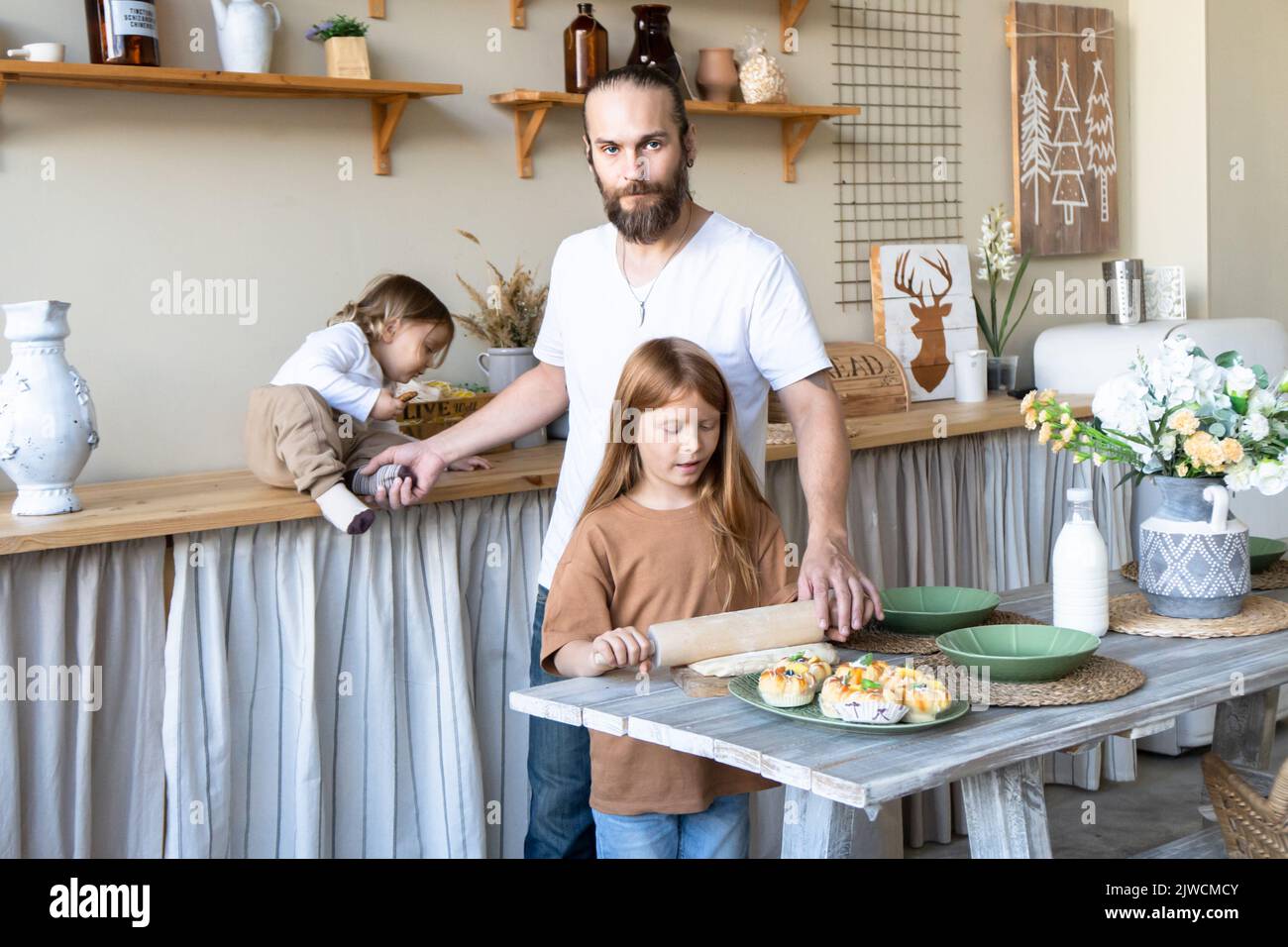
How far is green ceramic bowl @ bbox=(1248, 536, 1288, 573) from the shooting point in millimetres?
2406

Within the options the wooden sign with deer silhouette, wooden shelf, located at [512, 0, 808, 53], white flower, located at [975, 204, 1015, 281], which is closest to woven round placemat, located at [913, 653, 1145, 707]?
the wooden sign with deer silhouette

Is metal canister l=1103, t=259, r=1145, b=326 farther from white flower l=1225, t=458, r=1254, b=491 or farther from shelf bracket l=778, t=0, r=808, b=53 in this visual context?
white flower l=1225, t=458, r=1254, b=491

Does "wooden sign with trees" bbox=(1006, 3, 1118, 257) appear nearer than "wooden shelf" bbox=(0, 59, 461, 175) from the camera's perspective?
No

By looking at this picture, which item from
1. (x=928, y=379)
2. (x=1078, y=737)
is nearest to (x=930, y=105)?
(x=928, y=379)

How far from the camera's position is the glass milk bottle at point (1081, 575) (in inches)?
77.2

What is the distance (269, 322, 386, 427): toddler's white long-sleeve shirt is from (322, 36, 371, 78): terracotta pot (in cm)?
53

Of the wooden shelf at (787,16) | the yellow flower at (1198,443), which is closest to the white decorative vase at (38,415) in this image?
the yellow flower at (1198,443)

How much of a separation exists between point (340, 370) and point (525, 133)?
87 centimetres

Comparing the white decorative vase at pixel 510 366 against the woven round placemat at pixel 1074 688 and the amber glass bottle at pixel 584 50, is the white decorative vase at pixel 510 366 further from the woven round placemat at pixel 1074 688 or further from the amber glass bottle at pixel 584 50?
the woven round placemat at pixel 1074 688

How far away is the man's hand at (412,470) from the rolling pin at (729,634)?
2.20ft

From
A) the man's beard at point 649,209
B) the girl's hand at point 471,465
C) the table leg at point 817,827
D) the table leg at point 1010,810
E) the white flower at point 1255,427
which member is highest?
the man's beard at point 649,209

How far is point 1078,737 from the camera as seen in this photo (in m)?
1.62

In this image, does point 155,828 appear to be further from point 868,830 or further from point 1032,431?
point 1032,431
